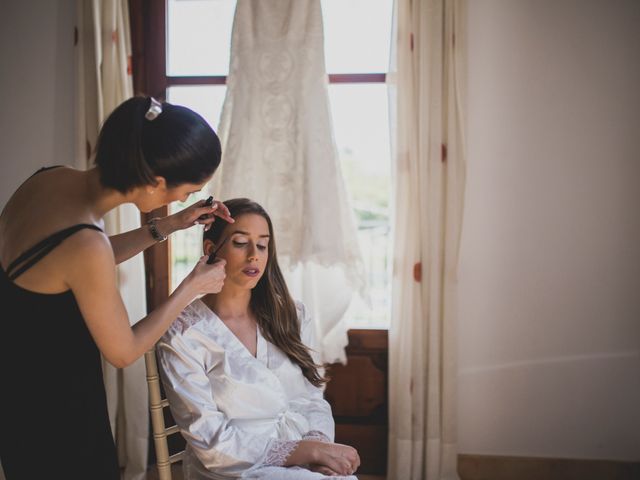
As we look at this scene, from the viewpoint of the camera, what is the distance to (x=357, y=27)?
2.47 metres

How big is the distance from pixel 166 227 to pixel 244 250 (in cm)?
24

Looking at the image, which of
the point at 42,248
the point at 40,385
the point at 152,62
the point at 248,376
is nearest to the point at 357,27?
the point at 152,62

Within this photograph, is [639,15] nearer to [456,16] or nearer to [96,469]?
[456,16]

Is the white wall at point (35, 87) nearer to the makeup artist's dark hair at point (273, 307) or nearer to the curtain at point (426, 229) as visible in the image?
the makeup artist's dark hair at point (273, 307)

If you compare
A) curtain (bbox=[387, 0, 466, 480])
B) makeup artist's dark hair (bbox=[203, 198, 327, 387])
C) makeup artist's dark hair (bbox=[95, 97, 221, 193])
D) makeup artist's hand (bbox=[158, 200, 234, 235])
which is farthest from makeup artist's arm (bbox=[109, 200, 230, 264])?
curtain (bbox=[387, 0, 466, 480])

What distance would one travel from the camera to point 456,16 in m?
2.23

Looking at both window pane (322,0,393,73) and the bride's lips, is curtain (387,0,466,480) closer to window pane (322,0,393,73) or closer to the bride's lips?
window pane (322,0,393,73)

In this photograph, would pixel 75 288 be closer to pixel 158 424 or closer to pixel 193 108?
pixel 158 424

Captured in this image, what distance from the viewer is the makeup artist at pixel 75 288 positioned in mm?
1102

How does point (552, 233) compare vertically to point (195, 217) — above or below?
below

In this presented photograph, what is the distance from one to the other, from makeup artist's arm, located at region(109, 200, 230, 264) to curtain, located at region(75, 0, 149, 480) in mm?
867

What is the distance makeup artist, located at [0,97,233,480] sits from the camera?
1.10m

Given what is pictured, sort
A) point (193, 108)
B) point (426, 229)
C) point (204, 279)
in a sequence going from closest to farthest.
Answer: point (204, 279)
point (426, 229)
point (193, 108)

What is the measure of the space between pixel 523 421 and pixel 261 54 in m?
2.03
